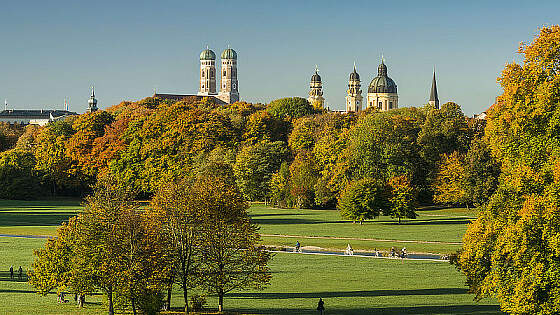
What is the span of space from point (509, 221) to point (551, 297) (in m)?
3.45

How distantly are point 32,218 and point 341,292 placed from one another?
5759 cm

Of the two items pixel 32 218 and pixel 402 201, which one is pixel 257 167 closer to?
pixel 402 201

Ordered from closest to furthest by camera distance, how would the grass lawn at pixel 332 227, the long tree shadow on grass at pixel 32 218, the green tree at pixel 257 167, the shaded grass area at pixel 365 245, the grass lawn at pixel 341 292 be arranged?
the grass lawn at pixel 341 292, the shaded grass area at pixel 365 245, the grass lawn at pixel 332 227, the long tree shadow on grass at pixel 32 218, the green tree at pixel 257 167

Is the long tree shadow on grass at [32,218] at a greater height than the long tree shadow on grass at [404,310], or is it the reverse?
the long tree shadow on grass at [32,218]

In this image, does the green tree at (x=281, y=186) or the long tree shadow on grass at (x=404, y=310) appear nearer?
the long tree shadow on grass at (x=404, y=310)

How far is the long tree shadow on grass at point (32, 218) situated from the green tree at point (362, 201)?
3038cm

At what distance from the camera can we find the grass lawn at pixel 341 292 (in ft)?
135

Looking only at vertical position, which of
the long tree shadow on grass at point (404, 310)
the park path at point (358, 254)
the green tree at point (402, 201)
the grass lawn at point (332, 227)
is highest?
the green tree at point (402, 201)

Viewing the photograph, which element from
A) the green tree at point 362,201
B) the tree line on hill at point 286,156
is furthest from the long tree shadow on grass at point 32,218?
the green tree at point 362,201

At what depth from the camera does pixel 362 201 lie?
3445 inches

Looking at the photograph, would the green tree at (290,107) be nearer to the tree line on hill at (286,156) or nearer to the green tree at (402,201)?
the tree line on hill at (286,156)

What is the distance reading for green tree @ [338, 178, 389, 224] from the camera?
87.2 m

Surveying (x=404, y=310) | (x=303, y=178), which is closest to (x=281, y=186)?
(x=303, y=178)

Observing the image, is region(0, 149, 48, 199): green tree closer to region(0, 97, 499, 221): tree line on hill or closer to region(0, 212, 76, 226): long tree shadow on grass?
region(0, 97, 499, 221): tree line on hill
